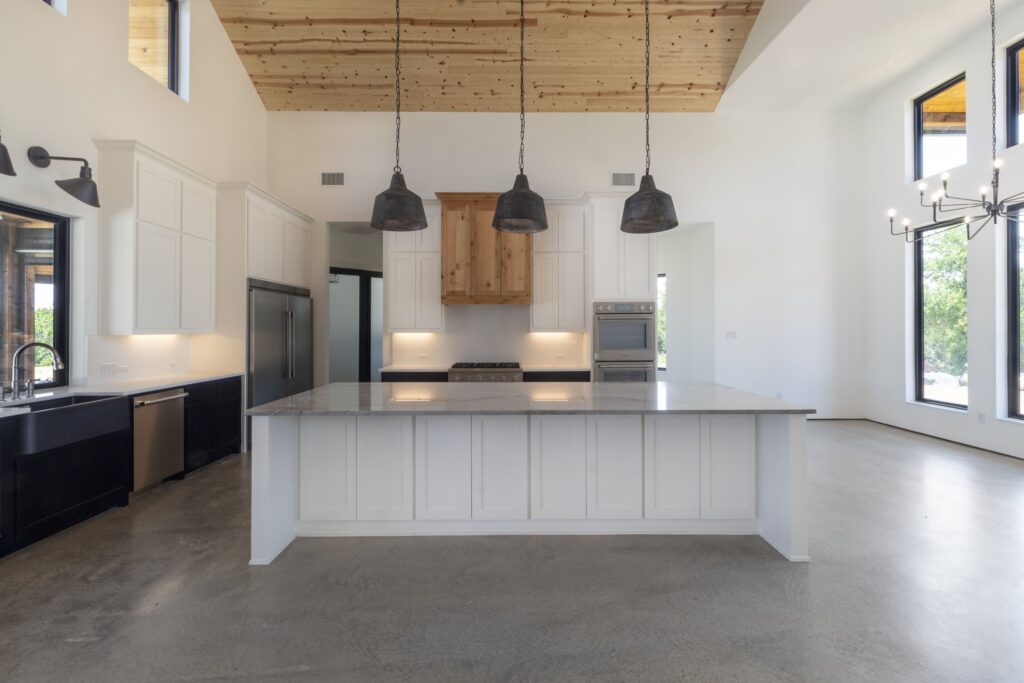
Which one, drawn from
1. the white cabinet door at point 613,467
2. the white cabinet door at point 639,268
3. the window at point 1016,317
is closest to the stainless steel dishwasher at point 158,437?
the white cabinet door at point 613,467

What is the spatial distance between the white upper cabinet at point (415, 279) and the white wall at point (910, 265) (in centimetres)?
573

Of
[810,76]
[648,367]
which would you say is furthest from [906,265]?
[648,367]

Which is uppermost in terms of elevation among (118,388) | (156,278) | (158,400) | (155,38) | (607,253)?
(155,38)

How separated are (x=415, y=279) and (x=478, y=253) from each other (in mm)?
848

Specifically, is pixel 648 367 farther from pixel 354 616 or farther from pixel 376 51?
pixel 376 51

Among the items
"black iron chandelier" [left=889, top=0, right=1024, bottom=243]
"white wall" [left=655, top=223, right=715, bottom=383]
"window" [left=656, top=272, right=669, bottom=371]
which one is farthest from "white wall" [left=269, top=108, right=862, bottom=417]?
"window" [left=656, top=272, right=669, bottom=371]

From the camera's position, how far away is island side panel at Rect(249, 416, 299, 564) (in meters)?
2.55

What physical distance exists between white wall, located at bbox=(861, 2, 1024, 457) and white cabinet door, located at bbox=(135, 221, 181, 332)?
7.84m

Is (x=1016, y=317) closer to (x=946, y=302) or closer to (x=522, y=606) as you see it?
(x=946, y=302)

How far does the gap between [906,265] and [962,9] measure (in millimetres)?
2649

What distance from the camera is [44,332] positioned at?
347 centimetres

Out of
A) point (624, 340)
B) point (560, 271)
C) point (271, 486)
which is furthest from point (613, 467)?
point (560, 271)

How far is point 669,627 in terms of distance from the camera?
2.02 meters

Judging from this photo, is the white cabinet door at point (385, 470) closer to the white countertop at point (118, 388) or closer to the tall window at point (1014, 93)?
the white countertop at point (118, 388)
